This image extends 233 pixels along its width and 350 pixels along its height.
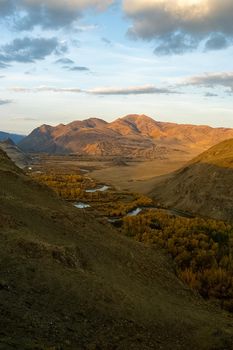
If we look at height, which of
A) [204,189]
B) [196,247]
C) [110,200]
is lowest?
[110,200]

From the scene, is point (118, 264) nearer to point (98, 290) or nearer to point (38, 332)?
point (98, 290)

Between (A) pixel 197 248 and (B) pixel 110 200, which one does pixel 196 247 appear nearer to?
(A) pixel 197 248

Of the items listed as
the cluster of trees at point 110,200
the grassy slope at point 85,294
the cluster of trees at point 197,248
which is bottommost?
the cluster of trees at point 110,200

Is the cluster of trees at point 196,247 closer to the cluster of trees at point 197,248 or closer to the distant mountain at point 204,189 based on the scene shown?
the cluster of trees at point 197,248

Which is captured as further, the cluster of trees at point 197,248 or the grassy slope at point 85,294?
the cluster of trees at point 197,248

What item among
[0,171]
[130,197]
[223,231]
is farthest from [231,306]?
[130,197]

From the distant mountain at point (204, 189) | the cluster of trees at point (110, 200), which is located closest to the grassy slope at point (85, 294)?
the cluster of trees at point (110, 200)

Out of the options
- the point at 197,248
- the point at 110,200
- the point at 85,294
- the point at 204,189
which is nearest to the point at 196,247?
the point at 197,248
